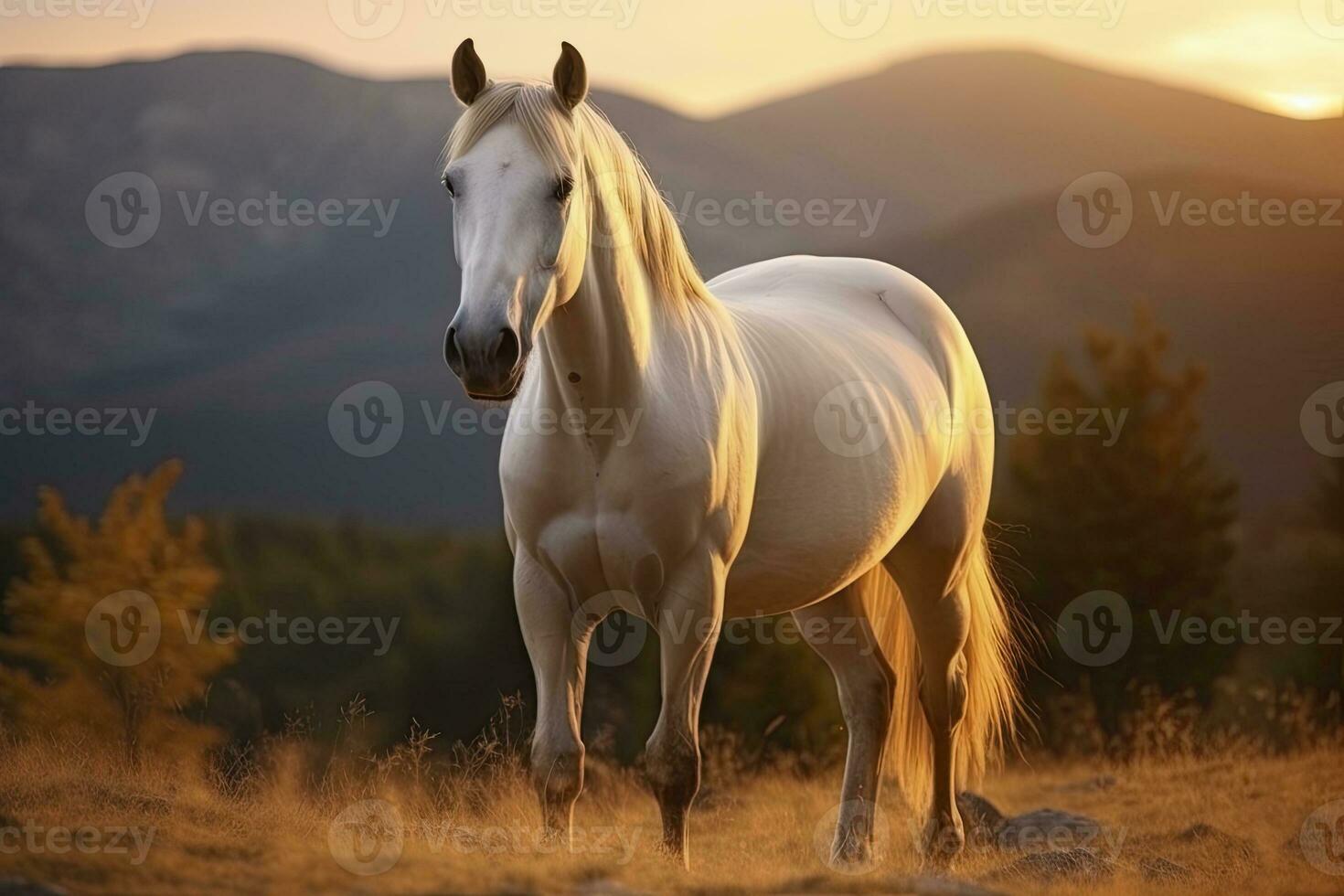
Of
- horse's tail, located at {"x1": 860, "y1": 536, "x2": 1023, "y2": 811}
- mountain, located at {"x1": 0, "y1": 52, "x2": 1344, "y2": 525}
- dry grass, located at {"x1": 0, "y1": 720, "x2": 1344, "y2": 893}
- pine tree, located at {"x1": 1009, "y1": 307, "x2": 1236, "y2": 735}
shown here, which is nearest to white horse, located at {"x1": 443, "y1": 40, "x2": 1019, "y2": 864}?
horse's tail, located at {"x1": 860, "y1": 536, "x2": 1023, "y2": 811}

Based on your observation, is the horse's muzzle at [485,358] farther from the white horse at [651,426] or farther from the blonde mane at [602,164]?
the blonde mane at [602,164]

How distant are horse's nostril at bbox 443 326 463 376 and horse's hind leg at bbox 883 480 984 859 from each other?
2.91 meters

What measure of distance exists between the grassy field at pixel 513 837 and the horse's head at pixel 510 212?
1.45m

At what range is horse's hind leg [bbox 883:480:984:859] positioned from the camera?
6000 mm

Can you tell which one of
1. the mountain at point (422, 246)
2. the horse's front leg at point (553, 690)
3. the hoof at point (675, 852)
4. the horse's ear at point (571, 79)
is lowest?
the hoof at point (675, 852)

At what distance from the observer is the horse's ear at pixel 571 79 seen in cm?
412

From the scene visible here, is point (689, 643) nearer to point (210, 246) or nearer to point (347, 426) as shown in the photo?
point (347, 426)

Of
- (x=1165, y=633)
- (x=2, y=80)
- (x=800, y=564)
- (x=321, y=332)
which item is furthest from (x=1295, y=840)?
(x=2, y=80)

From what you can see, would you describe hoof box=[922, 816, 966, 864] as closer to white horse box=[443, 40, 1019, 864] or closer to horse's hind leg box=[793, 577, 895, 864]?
white horse box=[443, 40, 1019, 864]

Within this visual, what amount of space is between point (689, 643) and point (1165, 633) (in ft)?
41.5

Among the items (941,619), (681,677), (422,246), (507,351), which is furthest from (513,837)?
(422,246)

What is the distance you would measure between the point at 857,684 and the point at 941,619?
477mm

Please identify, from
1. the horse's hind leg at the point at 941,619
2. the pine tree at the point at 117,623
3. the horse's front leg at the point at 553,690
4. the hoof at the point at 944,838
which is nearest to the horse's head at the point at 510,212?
the horse's front leg at the point at 553,690

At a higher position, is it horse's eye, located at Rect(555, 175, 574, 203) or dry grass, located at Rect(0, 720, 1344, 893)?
horse's eye, located at Rect(555, 175, 574, 203)
